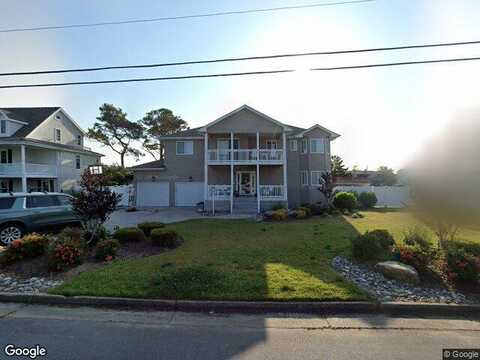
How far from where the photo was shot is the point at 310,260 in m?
6.90

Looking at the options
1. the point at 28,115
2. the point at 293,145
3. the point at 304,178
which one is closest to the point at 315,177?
the point at 304,178

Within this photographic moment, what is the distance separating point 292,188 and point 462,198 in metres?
17.2

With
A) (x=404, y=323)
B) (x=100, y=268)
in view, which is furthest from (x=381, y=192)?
(x=100, y=268)

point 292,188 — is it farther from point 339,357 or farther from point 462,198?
point 339,357

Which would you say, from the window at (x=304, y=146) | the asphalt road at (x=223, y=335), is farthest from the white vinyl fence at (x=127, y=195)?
the asphalt road at (x=223, y=335)

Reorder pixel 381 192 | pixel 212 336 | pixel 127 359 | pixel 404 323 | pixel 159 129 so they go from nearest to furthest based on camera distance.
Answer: pixel 127 359
pixel 212 336
pixel 404 323
pixel 381 192
pixel 159 129

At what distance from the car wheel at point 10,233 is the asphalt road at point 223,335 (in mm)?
5725

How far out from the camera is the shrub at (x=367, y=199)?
2288 cm

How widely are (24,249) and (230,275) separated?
513 centimetres

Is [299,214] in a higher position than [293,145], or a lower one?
lower

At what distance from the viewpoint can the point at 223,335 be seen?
12.1ft

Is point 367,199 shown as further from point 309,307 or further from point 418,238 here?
point 309,307

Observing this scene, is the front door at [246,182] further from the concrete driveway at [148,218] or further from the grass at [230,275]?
the grass at [230,275]

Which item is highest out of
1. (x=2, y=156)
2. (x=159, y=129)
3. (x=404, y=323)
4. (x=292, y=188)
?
(x=159, y=129)
